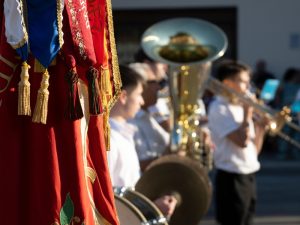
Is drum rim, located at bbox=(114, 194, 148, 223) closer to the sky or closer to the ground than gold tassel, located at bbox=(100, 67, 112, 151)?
closer to the ground

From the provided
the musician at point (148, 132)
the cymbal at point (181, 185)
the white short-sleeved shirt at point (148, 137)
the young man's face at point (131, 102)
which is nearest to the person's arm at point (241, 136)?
the musician at point (148, 132)

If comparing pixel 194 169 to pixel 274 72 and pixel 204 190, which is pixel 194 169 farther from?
pixel 274 72

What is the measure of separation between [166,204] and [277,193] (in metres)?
6.91

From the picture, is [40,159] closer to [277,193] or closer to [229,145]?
[229,145]

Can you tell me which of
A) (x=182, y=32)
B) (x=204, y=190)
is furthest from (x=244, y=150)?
(x=204, y=190)

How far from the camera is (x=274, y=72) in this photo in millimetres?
16484

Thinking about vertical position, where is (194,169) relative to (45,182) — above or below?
below

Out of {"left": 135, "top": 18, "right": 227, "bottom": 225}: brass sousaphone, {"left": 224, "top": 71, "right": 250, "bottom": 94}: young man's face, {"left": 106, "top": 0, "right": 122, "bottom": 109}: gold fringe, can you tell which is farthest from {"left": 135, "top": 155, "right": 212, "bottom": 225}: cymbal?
{"left": 224, "top": 71, "right": 250, "bottom": 94}: young man's face

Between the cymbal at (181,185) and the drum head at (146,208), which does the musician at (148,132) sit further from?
the drum head at (146,208)

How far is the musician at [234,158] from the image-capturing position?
263 inches

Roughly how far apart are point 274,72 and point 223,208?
9.82m

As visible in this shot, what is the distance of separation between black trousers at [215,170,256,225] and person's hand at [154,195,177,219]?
2.06 m

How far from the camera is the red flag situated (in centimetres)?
270

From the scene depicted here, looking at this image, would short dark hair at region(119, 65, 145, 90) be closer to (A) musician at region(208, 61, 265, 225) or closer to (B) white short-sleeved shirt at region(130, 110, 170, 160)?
(B) white short-sleeved shirt at region(130, 110, 170, 160)
